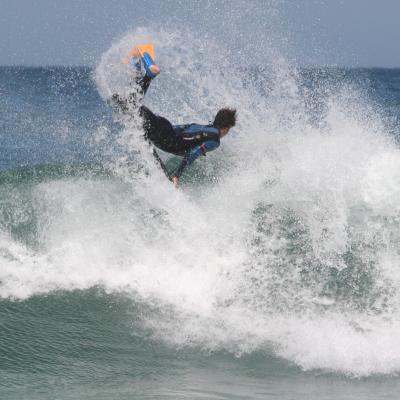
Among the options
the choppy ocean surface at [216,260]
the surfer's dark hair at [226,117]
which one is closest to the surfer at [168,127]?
the surfer's dark hair at [226,117]

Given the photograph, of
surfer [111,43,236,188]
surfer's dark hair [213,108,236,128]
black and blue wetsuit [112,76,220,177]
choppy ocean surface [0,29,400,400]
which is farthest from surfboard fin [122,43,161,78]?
surfer's dark hair [213,108,236,128]

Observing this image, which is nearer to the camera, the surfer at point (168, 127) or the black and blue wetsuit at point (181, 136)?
the surfer at point (168, 127)

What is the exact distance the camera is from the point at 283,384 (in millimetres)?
5785

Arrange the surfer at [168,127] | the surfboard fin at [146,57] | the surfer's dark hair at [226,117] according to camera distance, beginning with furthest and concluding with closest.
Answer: the surfer's dark hair at [226,117], the surfer at [168,127], the surfboard fin at [146,57]

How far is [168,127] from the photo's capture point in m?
7.45

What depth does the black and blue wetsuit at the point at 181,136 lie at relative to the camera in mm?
7363

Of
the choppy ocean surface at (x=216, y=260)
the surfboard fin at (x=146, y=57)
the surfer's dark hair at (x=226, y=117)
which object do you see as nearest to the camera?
the choppy ocean surface at (x=216, y=260)

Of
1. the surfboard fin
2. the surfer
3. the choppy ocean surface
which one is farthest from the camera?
the surfer

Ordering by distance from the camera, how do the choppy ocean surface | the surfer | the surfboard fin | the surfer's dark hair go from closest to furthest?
the choppy ocean surface
the surfboard fin
the surfer
the surfer's dark hair

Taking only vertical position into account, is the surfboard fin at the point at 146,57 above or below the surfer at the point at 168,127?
above

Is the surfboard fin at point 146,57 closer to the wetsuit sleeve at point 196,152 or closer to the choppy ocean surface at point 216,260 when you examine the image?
the choppy ocean surface at point 216,260

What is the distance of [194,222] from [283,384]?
9.03 ft

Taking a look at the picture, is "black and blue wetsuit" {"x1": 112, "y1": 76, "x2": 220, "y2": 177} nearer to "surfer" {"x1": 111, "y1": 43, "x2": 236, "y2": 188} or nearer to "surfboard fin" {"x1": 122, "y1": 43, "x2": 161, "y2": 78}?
"surfer" {"x1": 111, "y1": 43, "x2": 236, "y2": 188}

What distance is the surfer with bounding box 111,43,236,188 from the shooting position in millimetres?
7025
